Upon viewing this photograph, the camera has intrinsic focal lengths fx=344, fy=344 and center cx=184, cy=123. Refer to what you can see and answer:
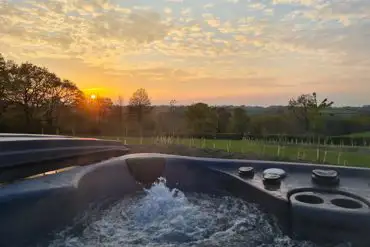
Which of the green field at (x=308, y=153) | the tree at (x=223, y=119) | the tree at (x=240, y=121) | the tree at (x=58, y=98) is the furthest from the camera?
the tree at (x=223, y=119)

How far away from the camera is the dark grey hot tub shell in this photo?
2777 mm

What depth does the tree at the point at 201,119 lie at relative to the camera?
22469 millimetres

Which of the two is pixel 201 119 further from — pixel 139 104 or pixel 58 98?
pixel 58 98

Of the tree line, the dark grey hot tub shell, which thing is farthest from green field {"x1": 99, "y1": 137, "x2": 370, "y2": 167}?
the dark grey hot tub shell

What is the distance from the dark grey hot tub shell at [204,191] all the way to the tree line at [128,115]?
12479mm

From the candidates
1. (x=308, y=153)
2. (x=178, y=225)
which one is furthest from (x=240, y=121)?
(x=178, y=225)

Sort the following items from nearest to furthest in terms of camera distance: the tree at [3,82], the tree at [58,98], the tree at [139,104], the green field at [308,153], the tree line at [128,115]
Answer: the green field at [308,153] < the tree at [3,82] < the tree line at [128,115] < the tree at [58,98] < the tree at [139,104]

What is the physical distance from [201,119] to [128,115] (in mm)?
5171

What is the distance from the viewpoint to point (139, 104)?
25609 mm

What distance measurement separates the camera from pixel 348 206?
10.9 ft

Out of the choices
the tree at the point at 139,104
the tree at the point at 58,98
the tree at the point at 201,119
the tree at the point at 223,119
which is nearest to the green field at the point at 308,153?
the tree at the point at 58,98

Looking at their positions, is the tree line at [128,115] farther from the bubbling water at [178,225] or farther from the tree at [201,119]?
the bubbling water at [178,225]

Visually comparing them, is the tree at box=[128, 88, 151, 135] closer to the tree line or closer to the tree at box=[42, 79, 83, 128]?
the tree line

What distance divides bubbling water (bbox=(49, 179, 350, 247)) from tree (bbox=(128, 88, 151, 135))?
20.1 metres
